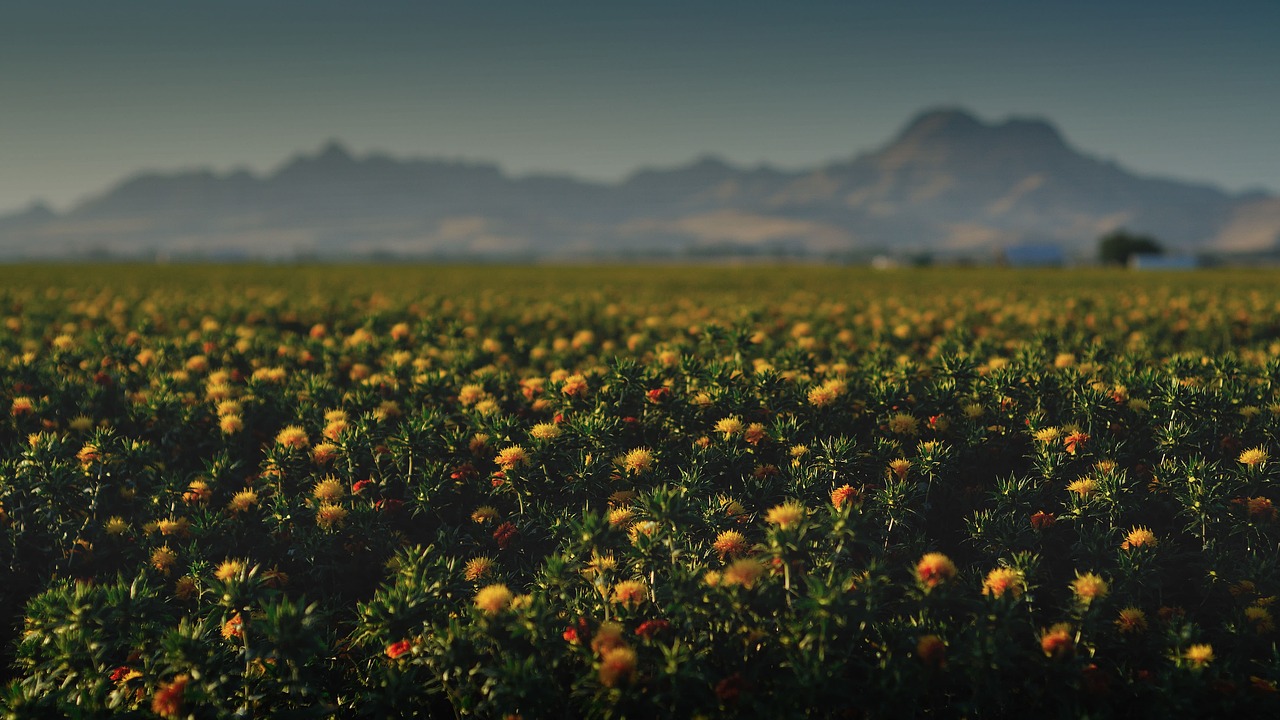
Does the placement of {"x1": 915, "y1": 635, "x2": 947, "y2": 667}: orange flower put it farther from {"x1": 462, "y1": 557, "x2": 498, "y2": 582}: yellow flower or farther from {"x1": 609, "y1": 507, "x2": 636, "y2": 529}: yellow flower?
{"x1": 462, "y1": 557, "x2": 498, "y2": 582}: yellow flower

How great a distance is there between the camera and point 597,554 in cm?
390

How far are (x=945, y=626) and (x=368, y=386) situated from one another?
14.5 feet

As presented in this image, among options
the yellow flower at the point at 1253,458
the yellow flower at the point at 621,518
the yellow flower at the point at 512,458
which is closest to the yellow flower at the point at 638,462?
the yellow flower at the point at 621,518

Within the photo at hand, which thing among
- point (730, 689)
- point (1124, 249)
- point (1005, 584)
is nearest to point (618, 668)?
point (730, 689)

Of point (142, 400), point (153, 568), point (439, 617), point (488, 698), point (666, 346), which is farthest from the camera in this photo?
point (666, 346)

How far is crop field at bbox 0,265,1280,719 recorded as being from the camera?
11.1 ft

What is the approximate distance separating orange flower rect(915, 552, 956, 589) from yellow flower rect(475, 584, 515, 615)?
1.78 m

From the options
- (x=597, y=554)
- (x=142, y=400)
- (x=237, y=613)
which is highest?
(x=142, y=400)

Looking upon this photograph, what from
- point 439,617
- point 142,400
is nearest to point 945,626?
point 439,617

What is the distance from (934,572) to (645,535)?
1.27 metres

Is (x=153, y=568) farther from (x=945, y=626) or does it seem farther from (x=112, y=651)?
(x=945, y=626)

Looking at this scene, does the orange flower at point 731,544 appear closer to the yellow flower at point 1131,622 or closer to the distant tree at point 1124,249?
the yellow flower at point 1131,622

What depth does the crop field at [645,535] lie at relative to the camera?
3391 millimetres

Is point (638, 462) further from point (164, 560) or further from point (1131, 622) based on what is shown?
point (164, 560)
